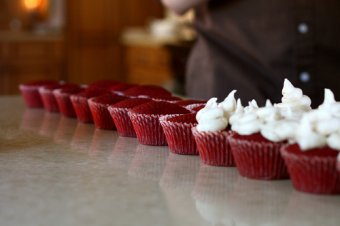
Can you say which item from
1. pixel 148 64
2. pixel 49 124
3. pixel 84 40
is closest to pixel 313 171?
pixel 49 124

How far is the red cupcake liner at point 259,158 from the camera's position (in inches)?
36.7

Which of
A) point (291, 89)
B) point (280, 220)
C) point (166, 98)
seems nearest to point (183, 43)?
point (166, 98)

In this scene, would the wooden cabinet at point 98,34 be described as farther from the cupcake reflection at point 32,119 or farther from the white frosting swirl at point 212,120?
the white frosting swirl at point 212,120

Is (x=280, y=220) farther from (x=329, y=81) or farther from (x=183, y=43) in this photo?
(x=183, y=43)

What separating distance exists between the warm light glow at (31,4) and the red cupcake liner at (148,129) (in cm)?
470

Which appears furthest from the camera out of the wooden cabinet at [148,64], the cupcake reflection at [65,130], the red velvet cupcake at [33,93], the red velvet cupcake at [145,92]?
the wooden cabinet at [148,64]

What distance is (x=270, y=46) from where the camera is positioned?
2.14m

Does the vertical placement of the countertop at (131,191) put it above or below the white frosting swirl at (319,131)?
below

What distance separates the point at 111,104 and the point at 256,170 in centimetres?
45

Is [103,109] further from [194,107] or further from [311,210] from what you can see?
[311,210]

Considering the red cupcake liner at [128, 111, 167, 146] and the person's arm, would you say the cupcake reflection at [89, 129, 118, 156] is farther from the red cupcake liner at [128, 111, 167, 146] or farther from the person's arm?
the person's arm

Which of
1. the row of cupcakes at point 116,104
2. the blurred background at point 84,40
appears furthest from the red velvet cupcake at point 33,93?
the blurred background at point 84,40

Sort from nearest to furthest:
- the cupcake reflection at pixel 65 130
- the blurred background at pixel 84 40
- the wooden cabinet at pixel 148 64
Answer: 1. the cupcake reflection at pixel 65 130
2. the wooden cabinet at pixel 148 64
3. the blurred background at pixel 84 40

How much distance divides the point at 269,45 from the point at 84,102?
0.88 meters
